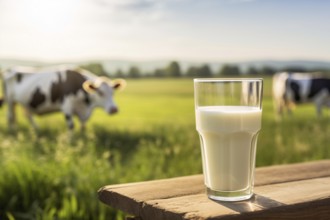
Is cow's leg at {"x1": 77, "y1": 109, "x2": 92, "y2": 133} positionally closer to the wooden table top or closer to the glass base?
the wooden table top

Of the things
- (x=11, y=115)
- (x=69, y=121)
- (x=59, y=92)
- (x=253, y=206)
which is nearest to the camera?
(x=253, y=206)

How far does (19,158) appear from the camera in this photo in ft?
10.7

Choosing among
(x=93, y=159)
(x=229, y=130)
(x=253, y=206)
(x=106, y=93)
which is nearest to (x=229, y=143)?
(x=229, y=130)

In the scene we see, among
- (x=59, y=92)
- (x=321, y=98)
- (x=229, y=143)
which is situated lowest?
(x=321, y=98)

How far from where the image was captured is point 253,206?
4.14 ft

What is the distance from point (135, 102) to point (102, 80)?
A: 5.36 meters

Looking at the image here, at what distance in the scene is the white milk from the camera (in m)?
1.32

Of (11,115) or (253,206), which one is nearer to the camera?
(253,206)

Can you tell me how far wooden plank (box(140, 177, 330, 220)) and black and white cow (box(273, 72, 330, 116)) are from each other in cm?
736

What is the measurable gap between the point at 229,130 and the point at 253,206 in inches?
6.7

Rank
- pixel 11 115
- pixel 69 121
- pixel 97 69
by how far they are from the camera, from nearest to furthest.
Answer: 1. pixel 69 121
2. pixel 11 115
3. pixel 97 69

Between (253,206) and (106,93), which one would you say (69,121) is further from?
(253,206)

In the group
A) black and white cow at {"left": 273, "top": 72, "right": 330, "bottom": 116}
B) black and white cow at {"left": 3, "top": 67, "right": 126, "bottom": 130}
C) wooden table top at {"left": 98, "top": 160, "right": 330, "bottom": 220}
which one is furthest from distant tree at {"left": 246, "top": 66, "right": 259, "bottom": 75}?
wooden table top at {"left": 98, "top": 160, "right": 330, "bottom": 220}

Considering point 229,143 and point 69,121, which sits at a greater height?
point 229,143
